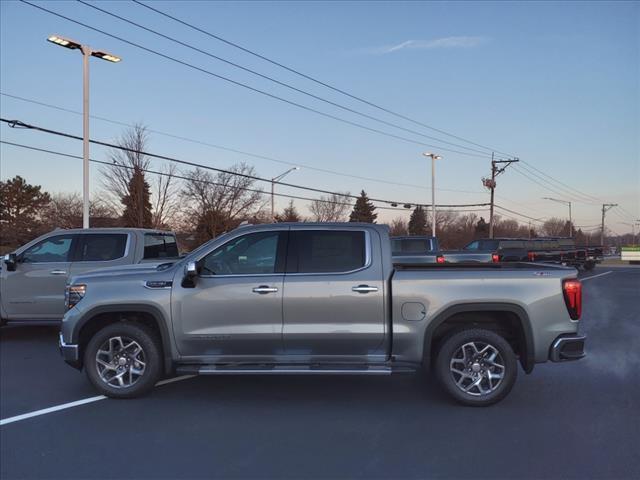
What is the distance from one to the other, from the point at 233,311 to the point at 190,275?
0.58 metres

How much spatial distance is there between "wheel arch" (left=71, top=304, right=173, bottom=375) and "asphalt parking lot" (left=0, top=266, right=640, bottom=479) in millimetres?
567

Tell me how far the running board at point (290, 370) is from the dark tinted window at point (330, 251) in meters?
1.00

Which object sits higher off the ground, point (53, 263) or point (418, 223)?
point (418, 223)

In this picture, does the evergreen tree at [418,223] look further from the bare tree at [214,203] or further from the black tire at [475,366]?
the black tire at [475,366]

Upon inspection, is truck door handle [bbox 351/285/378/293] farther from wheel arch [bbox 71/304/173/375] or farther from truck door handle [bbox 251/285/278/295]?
wheel arch [bbox 71/304/173/375]

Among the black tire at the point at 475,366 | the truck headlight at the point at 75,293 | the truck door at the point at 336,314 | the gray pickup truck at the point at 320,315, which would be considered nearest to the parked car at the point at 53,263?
the truck headlight at the point at 75,293

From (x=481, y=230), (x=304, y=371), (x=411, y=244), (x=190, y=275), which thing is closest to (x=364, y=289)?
(x=304, y=371)

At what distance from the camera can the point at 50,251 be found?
9.55 metres

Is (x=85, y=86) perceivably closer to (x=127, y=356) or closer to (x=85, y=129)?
(x=85, y=129)

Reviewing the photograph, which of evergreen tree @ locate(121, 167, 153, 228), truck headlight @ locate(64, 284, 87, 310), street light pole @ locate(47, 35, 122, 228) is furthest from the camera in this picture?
evergreen tree @ locate(121, 167, 153, 228)

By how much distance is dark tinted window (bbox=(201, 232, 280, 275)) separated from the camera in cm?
586

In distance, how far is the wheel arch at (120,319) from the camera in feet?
19.0

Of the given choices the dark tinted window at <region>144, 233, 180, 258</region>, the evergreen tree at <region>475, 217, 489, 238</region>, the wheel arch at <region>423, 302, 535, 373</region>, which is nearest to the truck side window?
the dark tinted window at <region>144, 233, 180, 258</region>

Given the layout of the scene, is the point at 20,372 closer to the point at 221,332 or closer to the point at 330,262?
the point at 221,332
